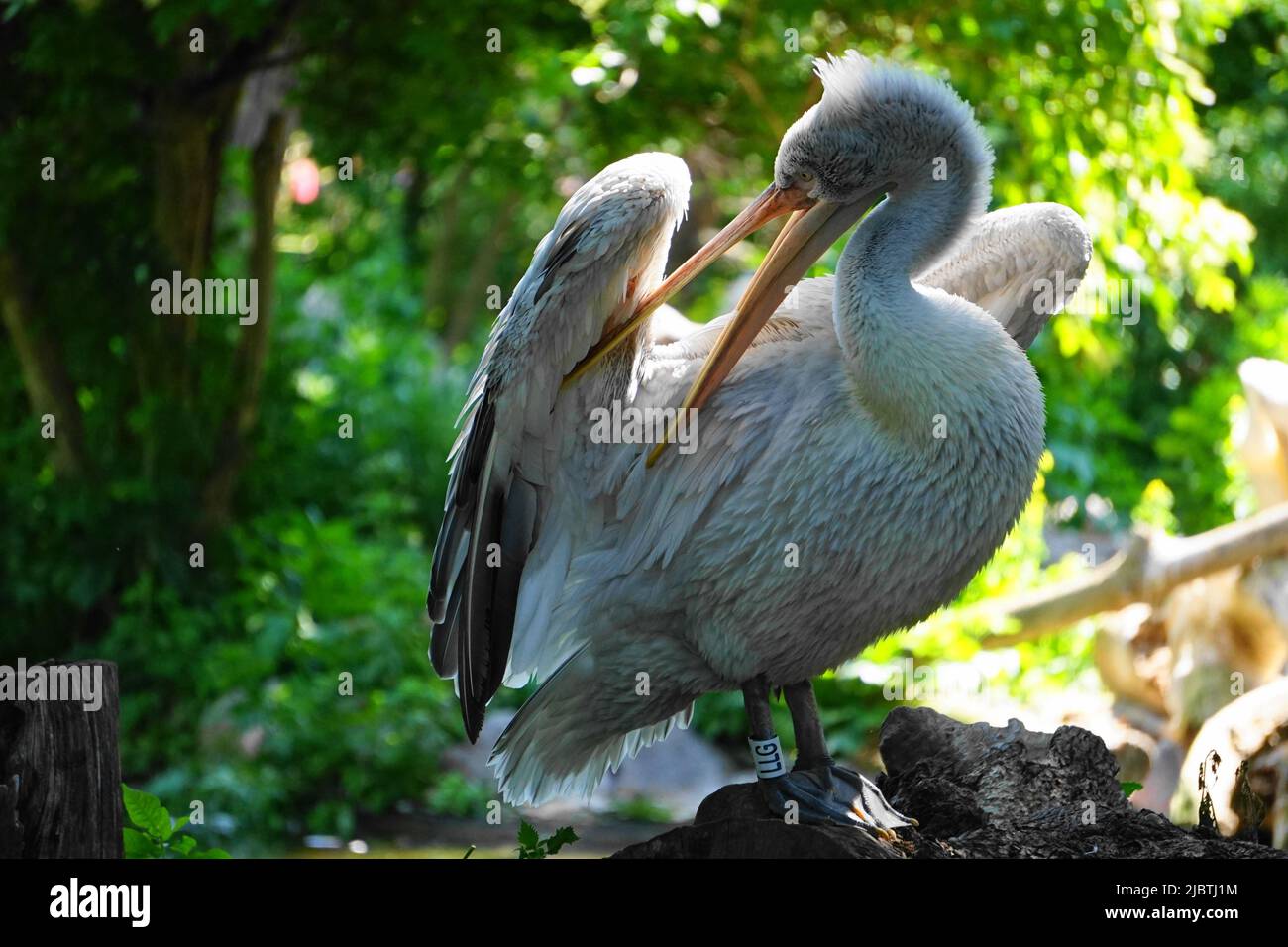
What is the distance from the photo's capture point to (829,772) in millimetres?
3227

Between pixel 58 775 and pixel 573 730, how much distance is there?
1118 millimetres

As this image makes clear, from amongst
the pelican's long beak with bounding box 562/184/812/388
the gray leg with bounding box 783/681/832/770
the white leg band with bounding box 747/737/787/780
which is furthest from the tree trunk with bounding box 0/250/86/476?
the white leg band with bounding box 747/737/787/780

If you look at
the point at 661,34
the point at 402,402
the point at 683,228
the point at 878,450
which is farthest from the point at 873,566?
the point at 683,228

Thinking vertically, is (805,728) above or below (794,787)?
above

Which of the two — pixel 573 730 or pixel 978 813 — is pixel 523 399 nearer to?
pixel 573 730

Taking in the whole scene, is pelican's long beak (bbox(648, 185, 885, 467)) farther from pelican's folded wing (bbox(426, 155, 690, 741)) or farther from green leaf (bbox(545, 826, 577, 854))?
green leaf (bbox(545, 826, 577, 854))

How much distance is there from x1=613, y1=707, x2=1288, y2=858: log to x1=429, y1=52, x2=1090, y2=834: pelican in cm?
19

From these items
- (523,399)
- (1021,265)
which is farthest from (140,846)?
(1021,265)

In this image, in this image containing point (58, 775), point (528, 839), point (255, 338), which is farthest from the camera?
point (255, 338)

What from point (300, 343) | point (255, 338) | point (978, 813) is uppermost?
point (300, 343)

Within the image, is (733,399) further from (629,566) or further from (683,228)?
(683,228)

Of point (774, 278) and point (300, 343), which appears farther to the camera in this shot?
point (300, 343)

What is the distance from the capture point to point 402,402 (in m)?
10.5

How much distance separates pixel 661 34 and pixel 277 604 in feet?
12.2
